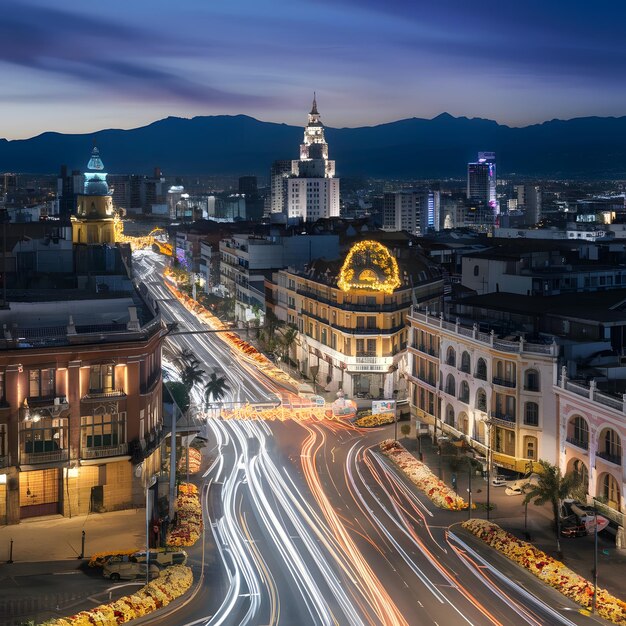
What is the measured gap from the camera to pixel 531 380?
6206 cm

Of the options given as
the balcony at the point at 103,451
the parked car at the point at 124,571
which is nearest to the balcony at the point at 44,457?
the balcony at the point at 103,451

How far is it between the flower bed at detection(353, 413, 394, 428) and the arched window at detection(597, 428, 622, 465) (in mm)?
25403

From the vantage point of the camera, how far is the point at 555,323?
67.5 metres

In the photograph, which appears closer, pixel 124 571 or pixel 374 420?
pixel 124 571

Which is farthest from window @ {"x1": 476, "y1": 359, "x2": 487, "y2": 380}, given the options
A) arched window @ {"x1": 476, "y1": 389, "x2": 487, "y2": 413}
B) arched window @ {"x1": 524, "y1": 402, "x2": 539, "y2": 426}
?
arched window @ {"x1": 524, "y1": 402, "x2": 539, "y2": 426}

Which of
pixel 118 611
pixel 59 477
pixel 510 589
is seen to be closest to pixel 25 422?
pixel 59 477

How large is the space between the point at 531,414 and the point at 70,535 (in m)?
28.4

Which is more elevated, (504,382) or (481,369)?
(481,369)

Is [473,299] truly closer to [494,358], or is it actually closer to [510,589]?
[494,358]

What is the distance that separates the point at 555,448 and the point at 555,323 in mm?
11307

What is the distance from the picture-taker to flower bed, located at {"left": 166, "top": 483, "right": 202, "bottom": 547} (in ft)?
162

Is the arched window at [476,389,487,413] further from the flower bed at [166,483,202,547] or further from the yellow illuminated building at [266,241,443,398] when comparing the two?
the yellow illuminated building at [266,241,443,398]

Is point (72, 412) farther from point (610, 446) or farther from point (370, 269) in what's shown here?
point (370, 269)

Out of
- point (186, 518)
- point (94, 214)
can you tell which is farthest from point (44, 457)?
point (94, 214)
